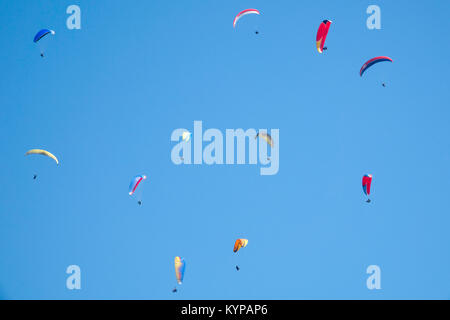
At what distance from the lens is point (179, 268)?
3167cm

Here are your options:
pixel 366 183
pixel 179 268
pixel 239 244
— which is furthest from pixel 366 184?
pixel 179 268

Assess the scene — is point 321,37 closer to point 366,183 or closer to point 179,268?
point 366,183

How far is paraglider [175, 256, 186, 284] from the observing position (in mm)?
31297

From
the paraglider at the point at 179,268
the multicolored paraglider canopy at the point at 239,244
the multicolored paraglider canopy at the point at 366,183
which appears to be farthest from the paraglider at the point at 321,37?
the paraglider at the point at 179,268

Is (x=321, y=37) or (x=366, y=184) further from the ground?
(x=321, y=37)

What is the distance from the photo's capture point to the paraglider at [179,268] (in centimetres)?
3130

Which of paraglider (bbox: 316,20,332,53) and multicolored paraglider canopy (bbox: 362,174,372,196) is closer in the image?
paraglider (bbox: 316,20,332,53)

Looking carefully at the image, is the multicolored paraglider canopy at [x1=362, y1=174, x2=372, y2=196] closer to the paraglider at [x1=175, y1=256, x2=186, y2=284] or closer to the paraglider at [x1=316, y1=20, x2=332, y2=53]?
the paraglider at [x1=316, y1=20, x2=332, y2=53]

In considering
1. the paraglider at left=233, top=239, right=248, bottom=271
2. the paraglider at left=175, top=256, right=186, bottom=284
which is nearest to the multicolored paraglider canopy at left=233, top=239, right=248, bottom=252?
the paraglider at left=233, top=239, right=248, bottom=271

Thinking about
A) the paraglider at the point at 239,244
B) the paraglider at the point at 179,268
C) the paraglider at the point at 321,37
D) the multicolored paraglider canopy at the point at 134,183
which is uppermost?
the paraglider at the point at 321,37

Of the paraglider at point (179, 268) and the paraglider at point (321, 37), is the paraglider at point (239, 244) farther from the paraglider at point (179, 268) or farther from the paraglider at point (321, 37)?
the paraglider at point (321, 37)
